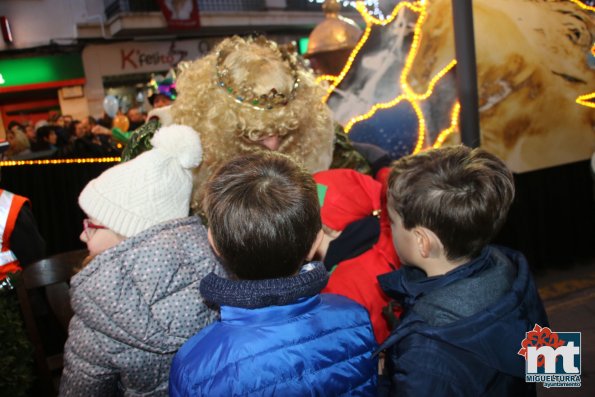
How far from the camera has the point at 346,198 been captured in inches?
62.2

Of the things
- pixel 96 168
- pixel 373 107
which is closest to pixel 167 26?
pixel 96 168

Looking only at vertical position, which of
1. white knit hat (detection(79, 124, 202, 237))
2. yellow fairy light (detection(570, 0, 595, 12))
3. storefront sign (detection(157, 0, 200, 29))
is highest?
storefront sign (detection(157, 0, 200, 29))

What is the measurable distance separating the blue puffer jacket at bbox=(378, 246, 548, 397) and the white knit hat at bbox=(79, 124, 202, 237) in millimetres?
694

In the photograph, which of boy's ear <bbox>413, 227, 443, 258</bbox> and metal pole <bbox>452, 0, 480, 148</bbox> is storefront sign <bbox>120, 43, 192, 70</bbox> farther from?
boy's ear <bbox>413, 227, 443, 258</bbox>

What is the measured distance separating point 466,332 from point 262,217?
56 centimetres

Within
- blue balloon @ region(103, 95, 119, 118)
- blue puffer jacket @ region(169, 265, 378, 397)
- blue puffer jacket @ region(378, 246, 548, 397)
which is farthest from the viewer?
blue balloon @ region(103, 95, 119, 118)

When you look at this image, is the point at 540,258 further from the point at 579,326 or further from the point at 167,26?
the point at 167,26

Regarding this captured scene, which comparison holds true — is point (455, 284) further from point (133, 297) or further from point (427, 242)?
point (133, 297)

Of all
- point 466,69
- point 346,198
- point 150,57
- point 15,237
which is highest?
point 150,57

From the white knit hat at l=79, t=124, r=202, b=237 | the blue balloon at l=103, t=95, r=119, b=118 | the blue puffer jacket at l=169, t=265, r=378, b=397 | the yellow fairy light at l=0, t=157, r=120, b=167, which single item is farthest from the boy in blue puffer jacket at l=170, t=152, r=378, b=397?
the blue balloon at l=103, t=95, r=119, b=118

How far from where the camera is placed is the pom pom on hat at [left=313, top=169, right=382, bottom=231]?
1570mm
